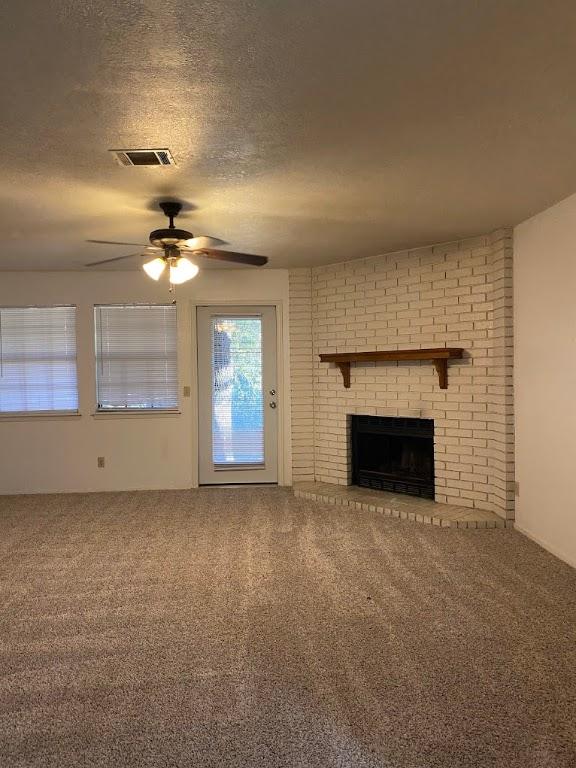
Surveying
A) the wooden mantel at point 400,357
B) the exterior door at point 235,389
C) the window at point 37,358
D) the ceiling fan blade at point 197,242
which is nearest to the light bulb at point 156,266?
the ceiling fan blade at point 197,242

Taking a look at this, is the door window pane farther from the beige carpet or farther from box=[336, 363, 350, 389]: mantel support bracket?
the beige carpet

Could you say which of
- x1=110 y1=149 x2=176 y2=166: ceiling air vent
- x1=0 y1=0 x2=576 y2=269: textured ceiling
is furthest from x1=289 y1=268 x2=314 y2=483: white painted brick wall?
x1=110 y1=149 x2=176 y2=166: ceiling air vent

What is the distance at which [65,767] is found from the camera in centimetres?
186

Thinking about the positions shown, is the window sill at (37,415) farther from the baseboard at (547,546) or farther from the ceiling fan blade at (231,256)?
the baseboard at (547,546)

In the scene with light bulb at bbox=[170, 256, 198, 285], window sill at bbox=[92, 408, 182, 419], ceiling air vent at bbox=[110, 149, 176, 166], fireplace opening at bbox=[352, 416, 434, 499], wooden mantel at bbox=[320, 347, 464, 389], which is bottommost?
fireplace opening at bbox=[352, 416, 434, 499]

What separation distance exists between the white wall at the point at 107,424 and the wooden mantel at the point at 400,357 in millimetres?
783

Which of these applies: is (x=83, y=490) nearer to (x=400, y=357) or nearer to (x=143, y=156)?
(x=400, y=357)

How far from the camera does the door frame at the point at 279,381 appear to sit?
20.1 feet

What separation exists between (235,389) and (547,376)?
322 centimetres

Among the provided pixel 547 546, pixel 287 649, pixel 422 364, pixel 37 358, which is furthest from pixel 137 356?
pixel 547 546

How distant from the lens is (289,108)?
2344 millimetres

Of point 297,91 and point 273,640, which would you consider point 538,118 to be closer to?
point 297,91

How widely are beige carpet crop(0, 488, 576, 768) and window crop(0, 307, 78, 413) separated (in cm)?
204

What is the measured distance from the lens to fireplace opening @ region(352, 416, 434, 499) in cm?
530
